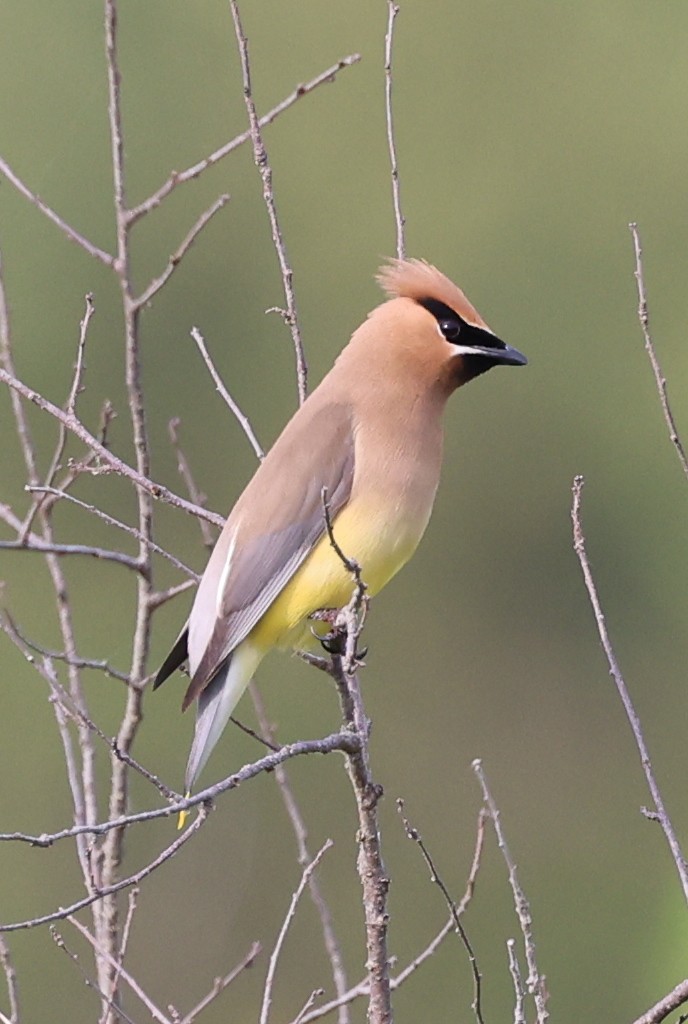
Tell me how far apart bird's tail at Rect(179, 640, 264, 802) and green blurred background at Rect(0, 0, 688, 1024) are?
722 cm

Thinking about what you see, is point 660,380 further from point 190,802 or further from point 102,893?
point 102,893

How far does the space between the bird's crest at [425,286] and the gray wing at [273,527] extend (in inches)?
12.5

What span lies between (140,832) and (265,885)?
116cm

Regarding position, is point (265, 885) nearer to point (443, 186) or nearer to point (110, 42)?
point (443, 186)

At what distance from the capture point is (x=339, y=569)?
145 inches

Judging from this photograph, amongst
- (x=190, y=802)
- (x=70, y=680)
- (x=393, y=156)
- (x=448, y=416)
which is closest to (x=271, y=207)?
(x=393, y=156)

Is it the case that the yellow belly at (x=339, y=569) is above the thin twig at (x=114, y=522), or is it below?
below

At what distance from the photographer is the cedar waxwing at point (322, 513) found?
370 cm

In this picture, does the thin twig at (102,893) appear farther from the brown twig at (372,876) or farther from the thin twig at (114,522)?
the thin twig at (114,522)

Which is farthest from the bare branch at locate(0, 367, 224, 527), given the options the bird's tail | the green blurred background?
the green blurred background

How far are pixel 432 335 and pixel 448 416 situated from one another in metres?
9.62

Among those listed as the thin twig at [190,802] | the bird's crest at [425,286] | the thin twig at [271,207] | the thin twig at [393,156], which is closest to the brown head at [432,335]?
the bird's crest at [425,286]

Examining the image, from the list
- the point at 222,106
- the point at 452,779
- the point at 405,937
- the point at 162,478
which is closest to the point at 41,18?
the point at 222,106

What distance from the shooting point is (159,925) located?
391 inches
